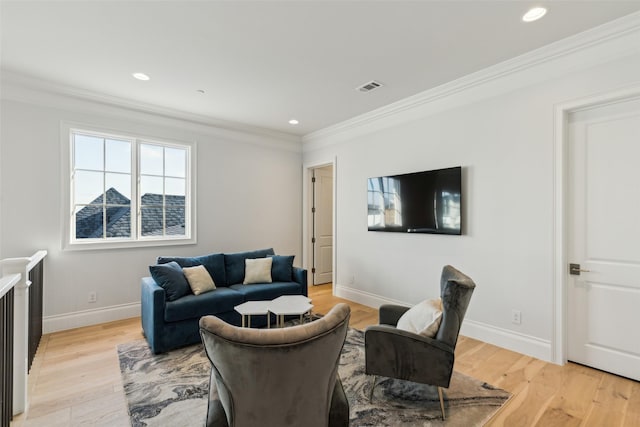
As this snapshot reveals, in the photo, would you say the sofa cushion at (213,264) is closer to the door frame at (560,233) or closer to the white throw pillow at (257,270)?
the white throw pillow at (257,270)

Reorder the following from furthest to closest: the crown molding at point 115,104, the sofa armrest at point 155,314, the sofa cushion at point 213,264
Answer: the sofa cushion at point 213,264 < the crown molding at point 115,104 < the sofa armrest at point 155,314

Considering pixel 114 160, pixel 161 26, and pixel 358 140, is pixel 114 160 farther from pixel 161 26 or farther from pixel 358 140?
pixel 358 140

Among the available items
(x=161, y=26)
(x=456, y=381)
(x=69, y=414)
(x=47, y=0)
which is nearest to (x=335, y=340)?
(x=456, y=381)

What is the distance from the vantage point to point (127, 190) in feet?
13.0

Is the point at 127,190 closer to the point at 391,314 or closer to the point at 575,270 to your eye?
the point at 391,314

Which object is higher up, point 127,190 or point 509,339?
point 127,190

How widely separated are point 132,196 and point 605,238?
5173 millimetres

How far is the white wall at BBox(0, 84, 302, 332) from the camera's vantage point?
10.6ft

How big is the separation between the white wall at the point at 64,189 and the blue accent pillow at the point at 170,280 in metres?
1.14

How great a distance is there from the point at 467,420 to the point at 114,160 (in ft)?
15.2

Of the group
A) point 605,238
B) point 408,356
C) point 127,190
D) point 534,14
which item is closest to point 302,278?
point 408,356

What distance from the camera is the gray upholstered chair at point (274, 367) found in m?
1.08

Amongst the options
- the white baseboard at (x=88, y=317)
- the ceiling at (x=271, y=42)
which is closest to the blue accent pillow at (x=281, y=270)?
the white baseboard at (x=88, y=317)

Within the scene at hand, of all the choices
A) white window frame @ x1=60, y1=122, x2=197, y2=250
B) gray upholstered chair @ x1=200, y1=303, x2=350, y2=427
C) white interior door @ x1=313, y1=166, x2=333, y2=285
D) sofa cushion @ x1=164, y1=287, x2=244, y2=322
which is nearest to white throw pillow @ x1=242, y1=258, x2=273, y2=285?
sofa cushion @ x1=164, y1=287, x2=244, y2=322
